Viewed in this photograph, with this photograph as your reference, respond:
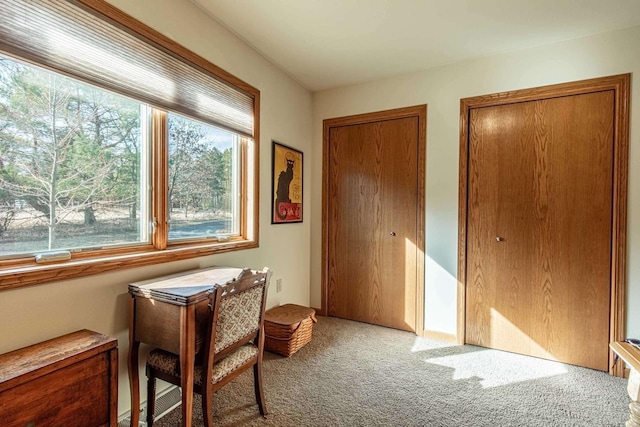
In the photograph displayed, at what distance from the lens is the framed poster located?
9.20 feet

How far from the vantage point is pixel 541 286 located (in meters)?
2.43

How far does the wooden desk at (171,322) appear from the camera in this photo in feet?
4.47

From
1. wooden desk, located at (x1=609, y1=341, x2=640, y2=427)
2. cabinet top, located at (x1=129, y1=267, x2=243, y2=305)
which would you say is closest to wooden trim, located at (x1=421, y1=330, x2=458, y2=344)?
wooden desk, located at (x1=609, y1=341, x2=640, y2=427)

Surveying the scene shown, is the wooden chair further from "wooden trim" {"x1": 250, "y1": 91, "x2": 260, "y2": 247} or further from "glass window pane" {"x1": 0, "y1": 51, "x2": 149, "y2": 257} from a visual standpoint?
"wooden trim" {"x1": 250, "y1": 91, "x2": 260, "y2": 247}

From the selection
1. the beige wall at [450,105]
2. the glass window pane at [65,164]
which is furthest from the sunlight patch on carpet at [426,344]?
the glass window pane at [65,164]

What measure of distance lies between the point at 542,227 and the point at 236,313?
7.89ft

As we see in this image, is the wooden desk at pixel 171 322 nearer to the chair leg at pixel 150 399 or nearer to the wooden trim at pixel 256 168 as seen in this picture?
the chair leg at pixel 150 399

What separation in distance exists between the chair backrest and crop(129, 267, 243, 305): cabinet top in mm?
97

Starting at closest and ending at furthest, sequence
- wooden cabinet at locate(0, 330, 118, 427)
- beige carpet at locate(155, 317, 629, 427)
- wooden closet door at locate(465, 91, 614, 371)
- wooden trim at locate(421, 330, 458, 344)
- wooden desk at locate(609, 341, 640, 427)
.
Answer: wooden cabinet at locate(0, 330, 118, 427), wooden desk at locate(609, 341, 640, 427), beige carpet at locate(155, 317, 629, 427), wooden closet door at locate(465, 91, 614, 371), wooden trim at locate(421, 330, 458, 344)

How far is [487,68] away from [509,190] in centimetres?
107

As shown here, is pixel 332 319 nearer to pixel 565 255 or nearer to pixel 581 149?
pixel 565 255

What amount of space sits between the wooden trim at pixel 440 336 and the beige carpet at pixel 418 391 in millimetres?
120

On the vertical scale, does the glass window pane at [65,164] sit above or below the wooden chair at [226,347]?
above

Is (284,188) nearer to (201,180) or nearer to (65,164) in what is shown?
(201,180)
